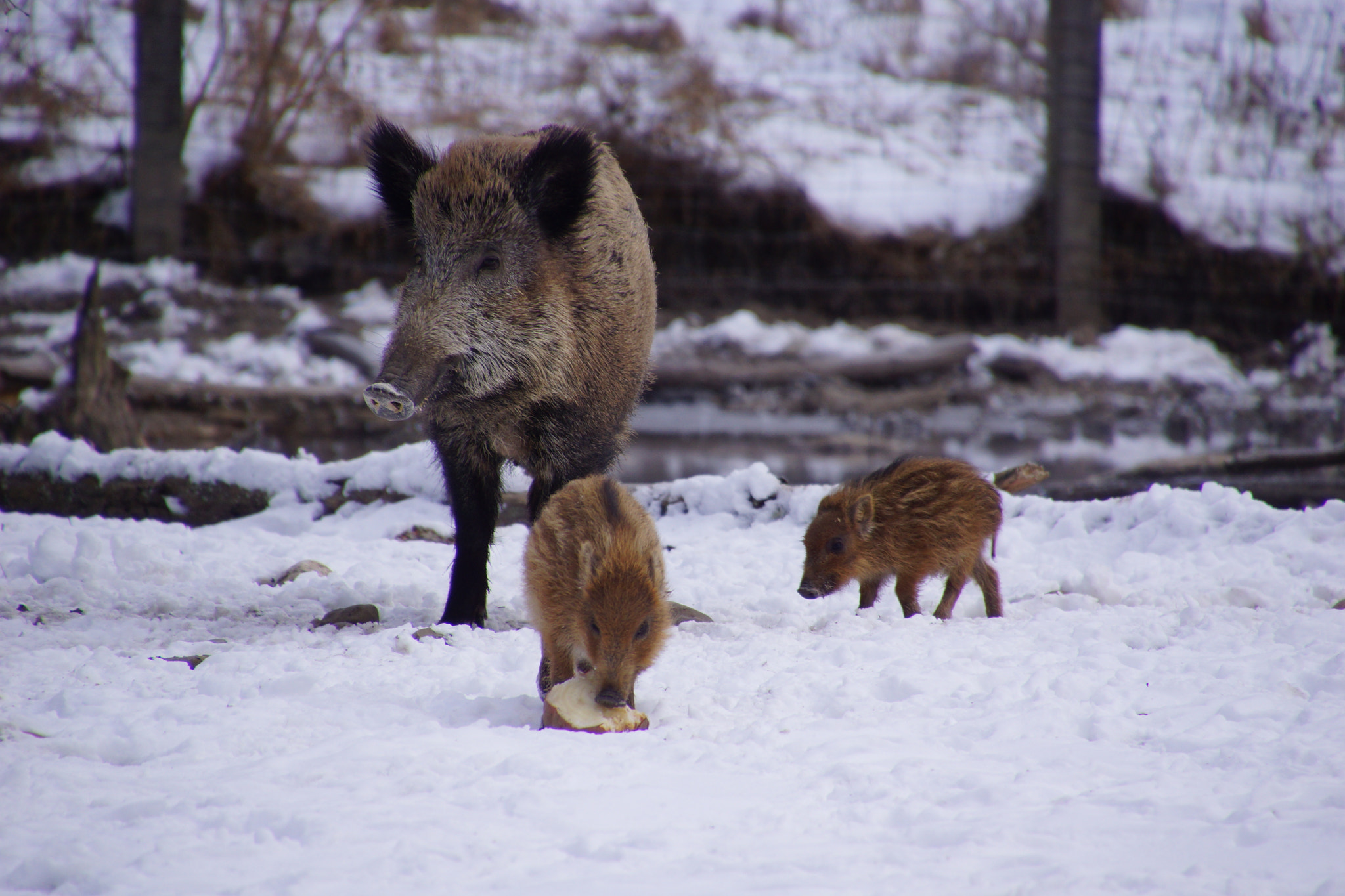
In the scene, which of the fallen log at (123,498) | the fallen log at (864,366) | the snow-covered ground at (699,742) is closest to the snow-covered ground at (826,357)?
the fallen log at (864,366)

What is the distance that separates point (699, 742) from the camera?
2551 mm

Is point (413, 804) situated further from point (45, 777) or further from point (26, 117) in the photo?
point (26, 117)

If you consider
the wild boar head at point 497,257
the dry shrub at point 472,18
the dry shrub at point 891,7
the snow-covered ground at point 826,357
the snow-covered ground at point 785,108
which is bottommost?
the snow-covered ground at point 826,357

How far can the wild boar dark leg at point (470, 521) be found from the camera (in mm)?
3957

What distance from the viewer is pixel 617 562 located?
2875 mm

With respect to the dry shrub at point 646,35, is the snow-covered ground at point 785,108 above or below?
below

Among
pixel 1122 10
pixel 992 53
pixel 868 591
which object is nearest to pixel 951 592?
pixel 868 591

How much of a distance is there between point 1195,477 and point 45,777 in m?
5.56

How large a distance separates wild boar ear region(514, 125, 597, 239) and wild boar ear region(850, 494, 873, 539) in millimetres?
1406

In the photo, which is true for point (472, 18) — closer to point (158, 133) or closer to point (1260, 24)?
point (158, 133)

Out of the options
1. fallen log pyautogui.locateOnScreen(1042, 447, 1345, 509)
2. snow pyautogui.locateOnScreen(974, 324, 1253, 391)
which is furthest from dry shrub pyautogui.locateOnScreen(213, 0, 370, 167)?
fallen log pyautogui.locateOnScreen(1042, 447, 1345, 509)

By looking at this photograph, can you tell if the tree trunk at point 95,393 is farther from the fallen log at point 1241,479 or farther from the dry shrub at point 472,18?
the dry shrub at point 472,18

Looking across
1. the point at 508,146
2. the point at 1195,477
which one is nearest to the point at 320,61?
the point at 508,146

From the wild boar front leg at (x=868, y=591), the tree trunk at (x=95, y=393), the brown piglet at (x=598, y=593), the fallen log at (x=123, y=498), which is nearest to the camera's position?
the brown piglet at (x=598, y=593)
